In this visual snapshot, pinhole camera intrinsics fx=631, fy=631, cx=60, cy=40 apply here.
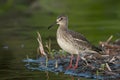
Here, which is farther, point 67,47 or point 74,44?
point 74,44

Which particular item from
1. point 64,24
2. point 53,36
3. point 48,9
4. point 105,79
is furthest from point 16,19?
point 105,79

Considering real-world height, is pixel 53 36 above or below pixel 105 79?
above

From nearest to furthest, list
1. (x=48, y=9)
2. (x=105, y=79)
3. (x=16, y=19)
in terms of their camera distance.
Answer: (x=105, y=79) < (x=16, y=19) < (x=48, y=9)

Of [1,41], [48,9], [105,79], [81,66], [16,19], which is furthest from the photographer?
[48,9]

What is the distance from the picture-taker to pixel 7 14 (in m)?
38.0

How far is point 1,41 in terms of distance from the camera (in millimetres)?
25438

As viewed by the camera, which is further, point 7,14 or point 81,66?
point 7,14

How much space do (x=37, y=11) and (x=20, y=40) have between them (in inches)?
591

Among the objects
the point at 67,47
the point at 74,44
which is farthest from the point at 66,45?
the point at 74,44

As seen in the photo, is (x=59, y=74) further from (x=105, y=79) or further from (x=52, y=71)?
(x=105, y=79)

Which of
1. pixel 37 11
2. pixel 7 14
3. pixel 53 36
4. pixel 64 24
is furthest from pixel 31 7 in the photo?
pixel 64 24

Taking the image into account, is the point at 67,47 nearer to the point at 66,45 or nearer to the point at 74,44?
the point at 66,45

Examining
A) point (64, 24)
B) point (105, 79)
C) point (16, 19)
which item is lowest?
point (105, 79)

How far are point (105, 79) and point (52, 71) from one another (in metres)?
2.01
